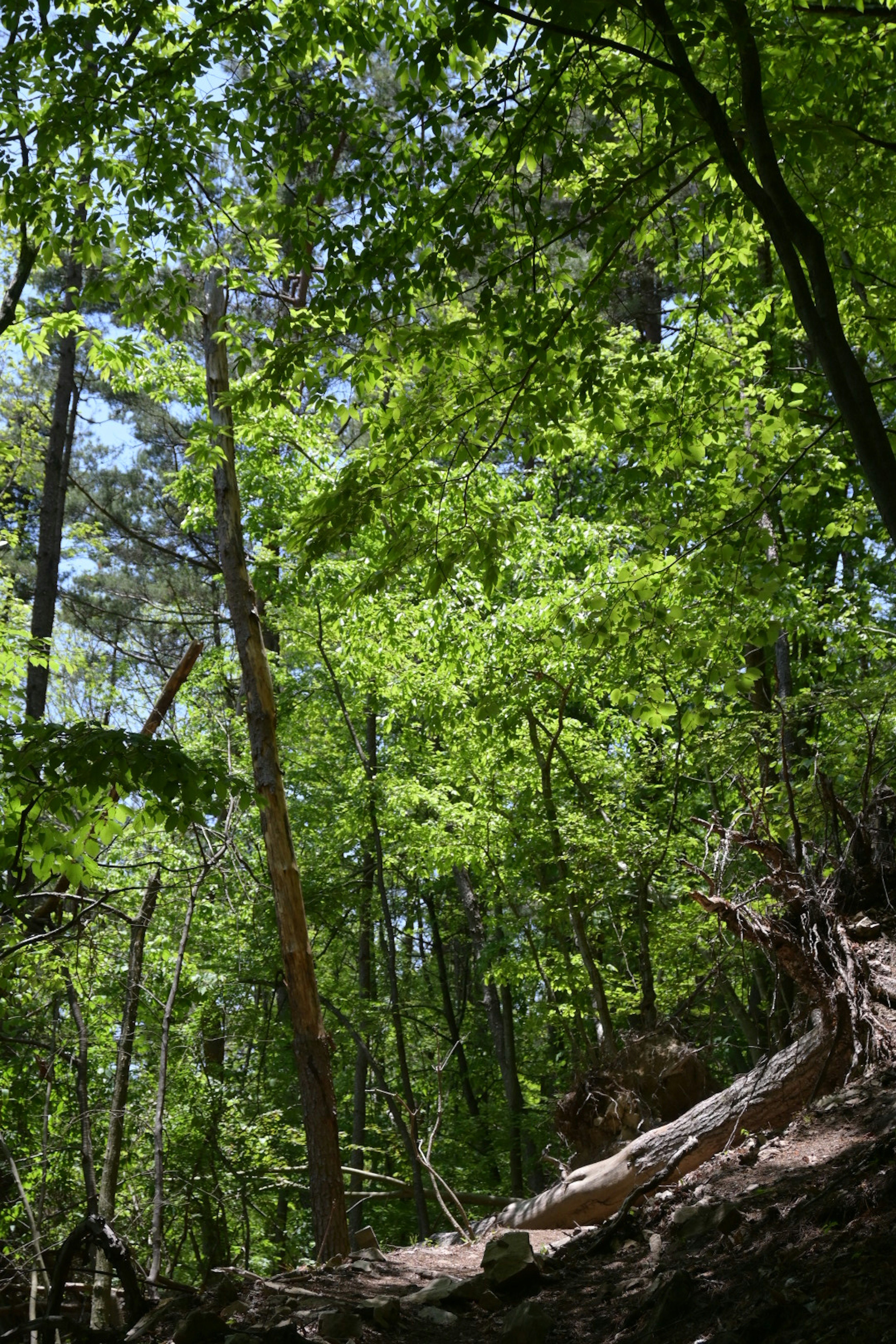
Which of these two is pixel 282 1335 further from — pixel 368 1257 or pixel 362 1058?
pixel 362 1058

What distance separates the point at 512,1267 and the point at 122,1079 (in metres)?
3.06

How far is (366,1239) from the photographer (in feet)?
24.1

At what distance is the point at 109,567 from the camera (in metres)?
21.7

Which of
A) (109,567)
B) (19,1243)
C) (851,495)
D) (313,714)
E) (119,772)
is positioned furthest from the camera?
(109,567)

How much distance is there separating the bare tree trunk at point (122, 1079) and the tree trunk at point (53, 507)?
6.62 m

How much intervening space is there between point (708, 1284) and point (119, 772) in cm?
274

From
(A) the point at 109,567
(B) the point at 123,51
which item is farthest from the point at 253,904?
(A) the point at 109,567

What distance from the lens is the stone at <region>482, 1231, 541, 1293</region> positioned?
14.6 feet

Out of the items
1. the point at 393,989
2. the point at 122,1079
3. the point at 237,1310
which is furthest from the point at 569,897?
the point at 237,1310

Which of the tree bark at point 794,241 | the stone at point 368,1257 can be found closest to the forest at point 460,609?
the tree bark at point 794,241

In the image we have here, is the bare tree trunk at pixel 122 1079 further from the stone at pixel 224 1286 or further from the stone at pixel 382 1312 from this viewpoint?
the stone at pixel 382 1312

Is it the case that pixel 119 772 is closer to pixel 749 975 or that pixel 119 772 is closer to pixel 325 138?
pixel 325 138

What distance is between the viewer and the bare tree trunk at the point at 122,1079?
5840 millimetres

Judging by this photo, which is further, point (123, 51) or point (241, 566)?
point (241, 566)
